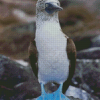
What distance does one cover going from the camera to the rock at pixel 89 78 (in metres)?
1.40

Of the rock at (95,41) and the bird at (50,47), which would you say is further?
the rock at (95,41)

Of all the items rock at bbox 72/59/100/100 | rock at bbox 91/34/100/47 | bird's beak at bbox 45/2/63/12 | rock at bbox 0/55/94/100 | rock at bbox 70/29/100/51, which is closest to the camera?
bird's beak at bbox 45/2/63/12

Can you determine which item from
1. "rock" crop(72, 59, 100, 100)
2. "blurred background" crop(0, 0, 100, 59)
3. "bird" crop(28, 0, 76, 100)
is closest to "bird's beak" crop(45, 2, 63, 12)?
"bird" crop(28, 0, 76, 100)

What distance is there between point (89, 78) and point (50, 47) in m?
0.84

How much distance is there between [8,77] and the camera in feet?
4.08

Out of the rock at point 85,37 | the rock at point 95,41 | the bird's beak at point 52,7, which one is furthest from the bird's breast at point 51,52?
the rock at point 85,37

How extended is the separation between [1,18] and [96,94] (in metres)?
1.75

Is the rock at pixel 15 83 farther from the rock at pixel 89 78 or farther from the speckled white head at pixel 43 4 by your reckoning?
the speckled white head at pixel 43 4

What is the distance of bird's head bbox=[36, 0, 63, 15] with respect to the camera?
0.74 meters

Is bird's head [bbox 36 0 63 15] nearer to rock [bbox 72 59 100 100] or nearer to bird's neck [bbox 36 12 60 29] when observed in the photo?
bird's neck [bbox 36 12 60 29]

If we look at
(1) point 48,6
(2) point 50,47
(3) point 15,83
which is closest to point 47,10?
(1) point 48,6

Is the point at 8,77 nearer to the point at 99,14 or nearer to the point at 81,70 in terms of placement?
the point at 81,70

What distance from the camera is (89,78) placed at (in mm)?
1435

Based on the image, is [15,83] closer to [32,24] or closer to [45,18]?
[45,18]
